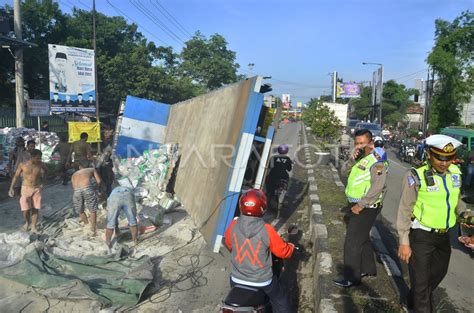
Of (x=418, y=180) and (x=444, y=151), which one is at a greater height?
(x=444, y=151)

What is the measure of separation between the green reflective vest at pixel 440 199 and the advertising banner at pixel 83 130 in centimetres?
1415

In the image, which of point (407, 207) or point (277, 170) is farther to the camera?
point (277, 170)

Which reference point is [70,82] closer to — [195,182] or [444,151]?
[195,182]

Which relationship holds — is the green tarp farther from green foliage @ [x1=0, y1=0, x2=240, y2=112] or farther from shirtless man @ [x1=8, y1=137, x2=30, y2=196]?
green foliage @ [x1=0, y1=0, x2=240, y2=112]

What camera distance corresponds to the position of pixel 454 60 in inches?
773

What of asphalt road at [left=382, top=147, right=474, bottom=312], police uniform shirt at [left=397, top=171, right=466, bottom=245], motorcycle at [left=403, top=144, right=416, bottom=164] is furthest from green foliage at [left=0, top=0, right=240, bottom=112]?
police uniform shirt at [left=397, top=171, right=466, bottom=245]

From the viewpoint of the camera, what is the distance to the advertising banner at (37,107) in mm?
13758

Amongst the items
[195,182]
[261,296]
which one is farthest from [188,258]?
[261,296]

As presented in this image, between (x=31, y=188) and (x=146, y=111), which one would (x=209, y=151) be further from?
(x=146, y=111)

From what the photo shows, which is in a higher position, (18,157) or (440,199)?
(440,199)

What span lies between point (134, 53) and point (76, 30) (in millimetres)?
3963

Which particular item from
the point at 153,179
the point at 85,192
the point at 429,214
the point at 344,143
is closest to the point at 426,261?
the point at 429,214

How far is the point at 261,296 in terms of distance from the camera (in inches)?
121

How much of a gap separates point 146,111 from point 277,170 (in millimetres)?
7458
